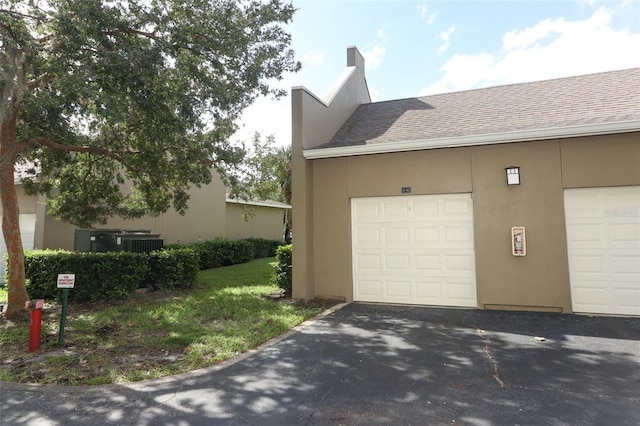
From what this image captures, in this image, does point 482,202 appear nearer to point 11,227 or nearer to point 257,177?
point 257,177

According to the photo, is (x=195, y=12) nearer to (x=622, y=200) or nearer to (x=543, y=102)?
(x=543, y=102)

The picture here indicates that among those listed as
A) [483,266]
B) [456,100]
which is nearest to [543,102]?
[456,100]

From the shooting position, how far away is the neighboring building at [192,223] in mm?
11266

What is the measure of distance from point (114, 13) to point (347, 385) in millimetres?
6575

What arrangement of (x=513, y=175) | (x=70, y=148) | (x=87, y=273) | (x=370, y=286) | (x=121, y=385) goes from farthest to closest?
(x=87, y=273)
(x=370, y=286)
(x=70, y=148)
(x=513, y=175)
(x=121, y=385)

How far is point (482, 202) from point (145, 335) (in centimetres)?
652

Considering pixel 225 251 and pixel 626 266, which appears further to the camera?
pixel 225 251

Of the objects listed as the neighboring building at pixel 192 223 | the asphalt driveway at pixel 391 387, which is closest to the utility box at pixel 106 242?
the neighboring building at pixel 192 223

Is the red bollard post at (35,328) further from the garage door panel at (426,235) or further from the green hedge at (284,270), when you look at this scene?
the garage door panel at (426,235)

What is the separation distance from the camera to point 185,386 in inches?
158

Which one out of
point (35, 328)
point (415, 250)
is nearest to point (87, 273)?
point (35, 328)

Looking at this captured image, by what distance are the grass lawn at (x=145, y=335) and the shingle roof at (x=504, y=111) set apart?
411cm

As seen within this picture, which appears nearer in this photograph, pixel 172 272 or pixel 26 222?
pixel 172 272

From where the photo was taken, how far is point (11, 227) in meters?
7.11
